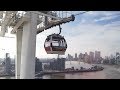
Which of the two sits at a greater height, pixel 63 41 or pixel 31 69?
pixel 63 41

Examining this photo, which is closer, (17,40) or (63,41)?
(63,41)
